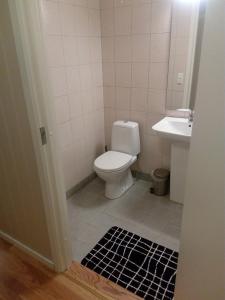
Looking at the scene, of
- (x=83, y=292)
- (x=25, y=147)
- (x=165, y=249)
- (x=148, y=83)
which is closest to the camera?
(x=25, y=147)

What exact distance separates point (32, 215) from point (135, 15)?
1.92 meters

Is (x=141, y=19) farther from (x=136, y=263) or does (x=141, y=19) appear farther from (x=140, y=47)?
(x=136, y=263)

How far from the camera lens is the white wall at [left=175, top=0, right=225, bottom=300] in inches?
23.1

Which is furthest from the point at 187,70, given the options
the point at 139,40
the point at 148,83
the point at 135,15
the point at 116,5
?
the point at 116,5

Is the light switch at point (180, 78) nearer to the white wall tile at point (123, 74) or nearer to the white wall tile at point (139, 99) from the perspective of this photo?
the white wall tile at point (139, 99)

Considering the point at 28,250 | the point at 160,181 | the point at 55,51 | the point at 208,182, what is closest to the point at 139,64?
the point at 55,51

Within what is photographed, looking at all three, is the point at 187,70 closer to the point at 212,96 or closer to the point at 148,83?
the point at 148,83

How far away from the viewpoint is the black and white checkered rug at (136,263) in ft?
4.67

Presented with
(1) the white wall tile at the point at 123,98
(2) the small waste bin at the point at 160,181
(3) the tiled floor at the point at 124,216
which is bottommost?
(3) the tiled floor at the point at 124,216

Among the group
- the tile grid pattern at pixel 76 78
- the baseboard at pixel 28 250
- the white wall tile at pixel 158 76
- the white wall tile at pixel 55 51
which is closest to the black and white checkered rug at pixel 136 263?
the baseboard at pixel 28 250

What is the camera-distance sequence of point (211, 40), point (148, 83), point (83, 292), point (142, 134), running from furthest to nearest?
point (142, 134) < point (148, 83) < point (83, 292) < point (211, 40)

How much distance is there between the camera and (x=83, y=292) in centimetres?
140

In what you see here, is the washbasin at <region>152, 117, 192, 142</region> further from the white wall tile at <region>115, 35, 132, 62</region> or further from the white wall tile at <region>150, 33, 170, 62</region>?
the white wall tile at <region>115, 35, 132, 62</region>

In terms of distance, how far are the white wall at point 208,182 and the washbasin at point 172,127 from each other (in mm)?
1083
